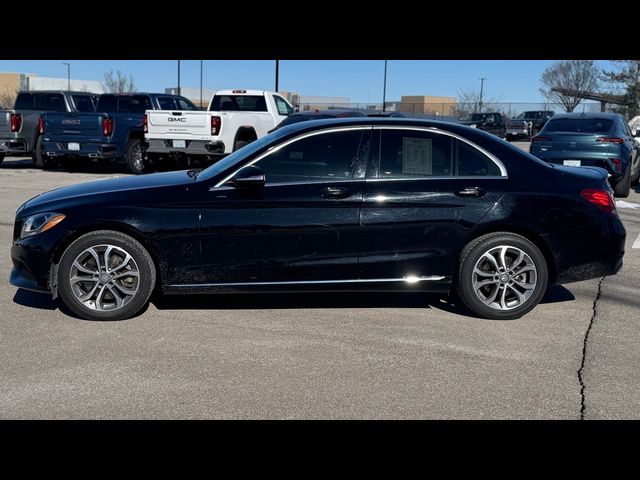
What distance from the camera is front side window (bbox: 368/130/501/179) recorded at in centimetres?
606

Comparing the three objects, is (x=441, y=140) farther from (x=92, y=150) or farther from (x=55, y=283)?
(x=92, y=150)

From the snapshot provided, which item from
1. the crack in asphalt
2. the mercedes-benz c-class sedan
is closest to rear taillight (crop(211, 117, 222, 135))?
the mercedes-benz c-class sedan

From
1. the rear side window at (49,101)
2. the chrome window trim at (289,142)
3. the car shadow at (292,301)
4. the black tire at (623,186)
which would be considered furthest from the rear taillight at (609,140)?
the rear side window at (49,101)

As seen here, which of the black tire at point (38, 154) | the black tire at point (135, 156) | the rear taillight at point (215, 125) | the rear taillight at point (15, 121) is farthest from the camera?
the rear taillight at point (15, 121)

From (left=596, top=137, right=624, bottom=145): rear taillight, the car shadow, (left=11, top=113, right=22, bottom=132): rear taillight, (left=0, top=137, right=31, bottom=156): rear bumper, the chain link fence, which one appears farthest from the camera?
the chain link fence

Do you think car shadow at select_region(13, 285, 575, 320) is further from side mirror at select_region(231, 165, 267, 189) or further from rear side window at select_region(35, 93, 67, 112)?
rear side window at select_region(35, 93, 67, 112)

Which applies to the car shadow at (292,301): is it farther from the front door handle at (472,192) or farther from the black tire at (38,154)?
the black tire at (38,154)

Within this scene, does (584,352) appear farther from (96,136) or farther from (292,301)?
(96,136)

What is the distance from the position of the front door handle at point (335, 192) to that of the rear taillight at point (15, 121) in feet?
53.1

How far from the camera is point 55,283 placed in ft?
19.2

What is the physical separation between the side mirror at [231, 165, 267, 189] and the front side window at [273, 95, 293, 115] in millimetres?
13606

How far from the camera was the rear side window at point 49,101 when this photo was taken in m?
20.7
